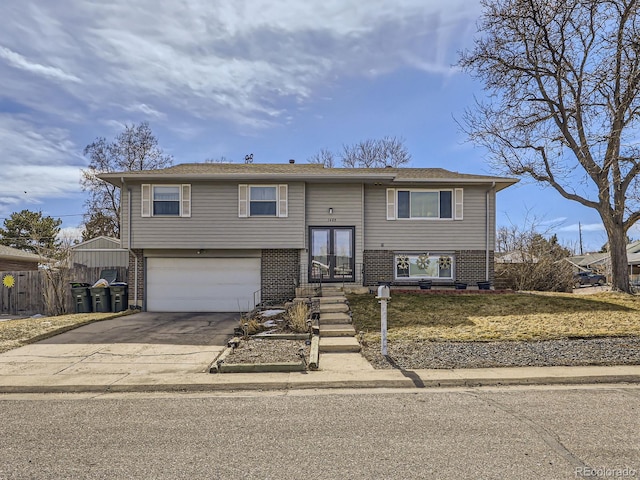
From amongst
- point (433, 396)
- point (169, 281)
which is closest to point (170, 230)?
point (169, 281)

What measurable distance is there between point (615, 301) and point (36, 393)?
49.8 feet

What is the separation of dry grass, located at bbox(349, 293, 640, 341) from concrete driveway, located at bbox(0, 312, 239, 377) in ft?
12.2

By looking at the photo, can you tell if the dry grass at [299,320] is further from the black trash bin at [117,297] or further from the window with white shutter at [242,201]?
the black trash bin at [117,297]

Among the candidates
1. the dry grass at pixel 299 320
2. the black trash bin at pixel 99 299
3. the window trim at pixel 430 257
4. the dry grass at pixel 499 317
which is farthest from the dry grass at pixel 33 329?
the window trim at pixel 430 257

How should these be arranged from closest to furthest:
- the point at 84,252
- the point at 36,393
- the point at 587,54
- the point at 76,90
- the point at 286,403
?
1. the point at 286,403
2. the point at 36,393
3. the point at 76,90
4. the point at 587,54
5. the point at 84,252

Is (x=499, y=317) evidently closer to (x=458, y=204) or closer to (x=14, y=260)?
(x=458, y=204)

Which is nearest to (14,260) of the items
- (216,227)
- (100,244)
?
(100,244)

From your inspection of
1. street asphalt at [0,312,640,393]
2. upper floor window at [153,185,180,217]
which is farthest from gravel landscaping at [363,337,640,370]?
upper floor window at [153,185,180,217]

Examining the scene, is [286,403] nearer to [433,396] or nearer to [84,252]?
[433,396]

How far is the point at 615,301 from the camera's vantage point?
13.7 metres

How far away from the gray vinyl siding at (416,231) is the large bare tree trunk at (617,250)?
498 centimetres

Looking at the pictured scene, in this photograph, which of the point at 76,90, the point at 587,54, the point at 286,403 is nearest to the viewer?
the point at 286,403

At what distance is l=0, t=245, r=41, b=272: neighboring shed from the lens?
83.5 ft

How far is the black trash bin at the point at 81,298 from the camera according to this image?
1498 cm
